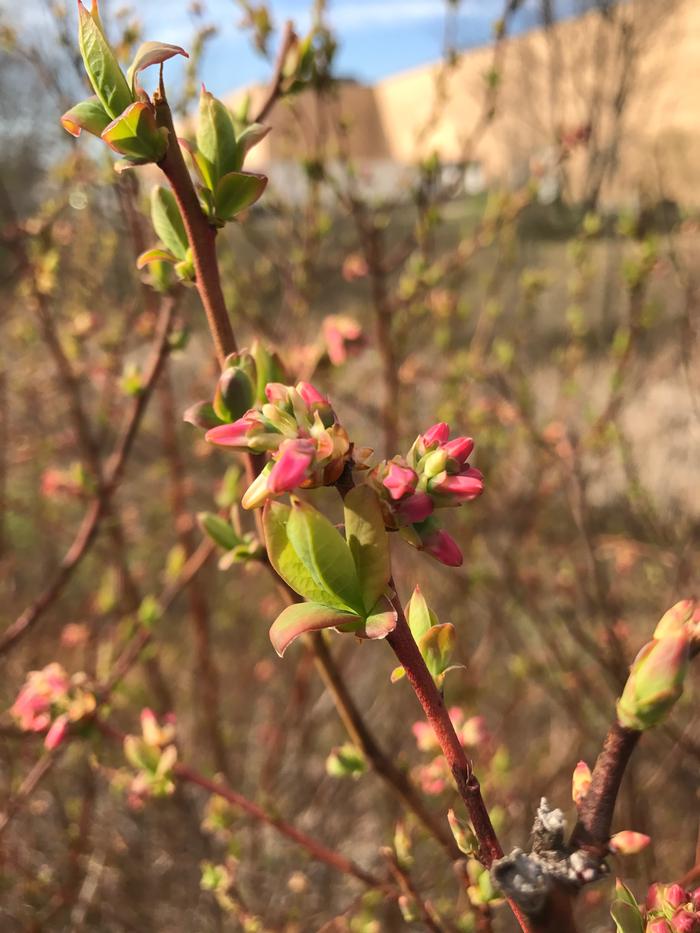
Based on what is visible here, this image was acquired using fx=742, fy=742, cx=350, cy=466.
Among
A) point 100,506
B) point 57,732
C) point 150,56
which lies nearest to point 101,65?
point 150,56

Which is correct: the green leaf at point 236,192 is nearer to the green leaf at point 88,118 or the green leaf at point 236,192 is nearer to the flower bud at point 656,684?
the green leaf at point 88,118

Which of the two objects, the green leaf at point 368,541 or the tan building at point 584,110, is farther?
the tan building at point 584,110

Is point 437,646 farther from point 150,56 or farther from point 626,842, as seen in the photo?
point 150,56

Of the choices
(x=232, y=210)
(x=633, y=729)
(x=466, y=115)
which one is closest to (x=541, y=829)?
(x=633, y=729)

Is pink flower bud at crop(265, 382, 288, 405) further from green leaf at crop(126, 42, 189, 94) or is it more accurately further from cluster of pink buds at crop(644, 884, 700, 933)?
cluster of pink buds at crop(644, 884, 700, 933)

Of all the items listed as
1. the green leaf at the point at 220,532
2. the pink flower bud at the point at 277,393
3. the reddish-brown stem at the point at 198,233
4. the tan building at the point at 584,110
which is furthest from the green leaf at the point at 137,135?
the tan building at the point at 584,110

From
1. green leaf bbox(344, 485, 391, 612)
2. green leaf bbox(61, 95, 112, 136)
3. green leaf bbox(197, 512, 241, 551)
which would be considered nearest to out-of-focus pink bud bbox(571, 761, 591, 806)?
green leaf bbox(344, 485, 391, 612)
